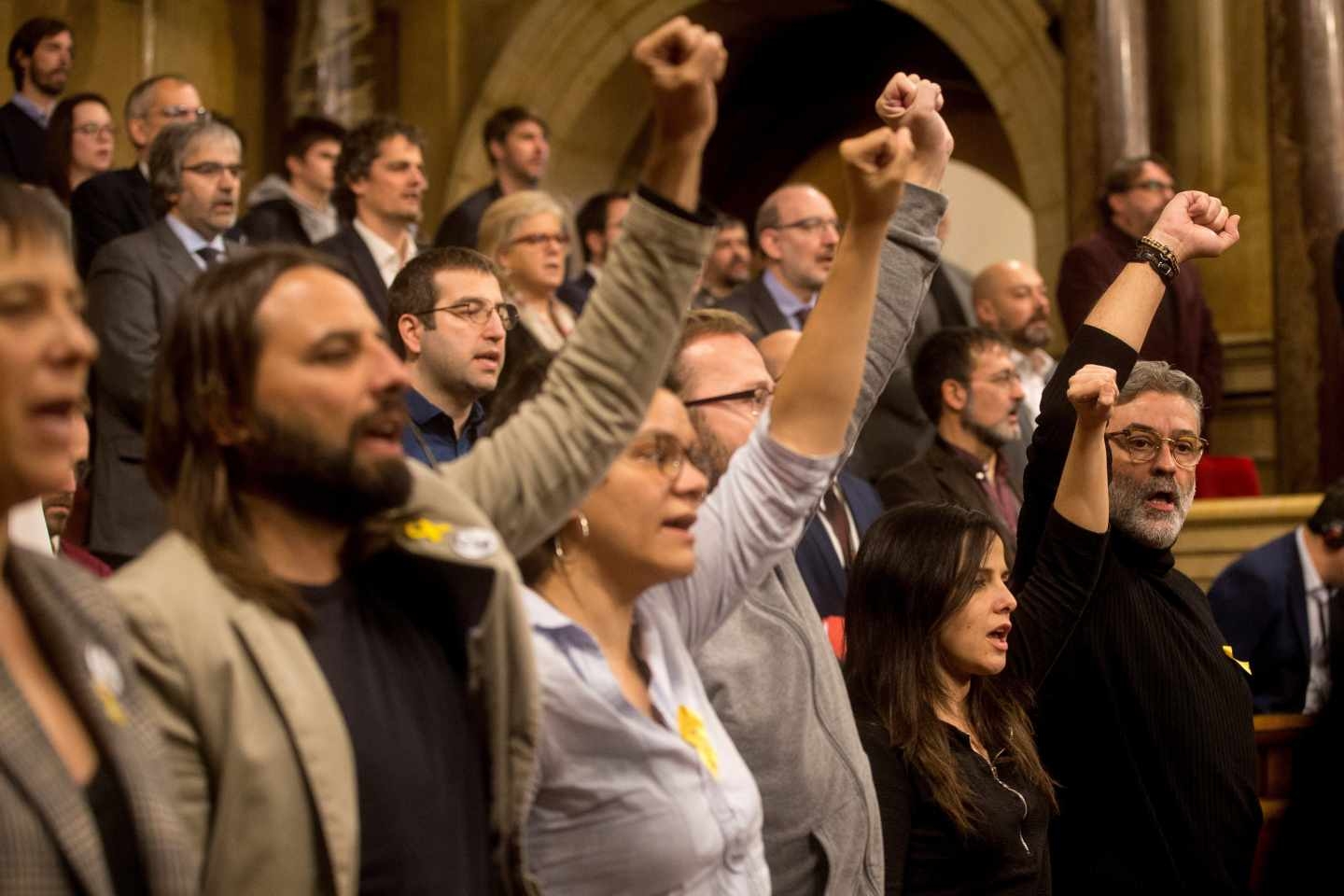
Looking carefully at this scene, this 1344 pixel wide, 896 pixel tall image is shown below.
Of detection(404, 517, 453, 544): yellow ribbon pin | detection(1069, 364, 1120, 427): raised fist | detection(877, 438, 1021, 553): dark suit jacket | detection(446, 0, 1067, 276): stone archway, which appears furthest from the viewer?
detection(446, 0, 1067, 276): stone archway

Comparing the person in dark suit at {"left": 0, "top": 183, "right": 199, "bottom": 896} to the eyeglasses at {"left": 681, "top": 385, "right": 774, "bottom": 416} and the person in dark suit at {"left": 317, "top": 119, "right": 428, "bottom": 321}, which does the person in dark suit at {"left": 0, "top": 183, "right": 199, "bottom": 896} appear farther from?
the person in dark suit at {"left": 317, "top": 119, "right": 428, "bottom": 321}

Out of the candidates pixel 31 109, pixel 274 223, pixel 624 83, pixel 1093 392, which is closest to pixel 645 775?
pixel 1093 392

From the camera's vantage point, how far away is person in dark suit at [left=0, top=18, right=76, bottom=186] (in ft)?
20.8

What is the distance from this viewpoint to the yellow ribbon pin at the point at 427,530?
180 cm

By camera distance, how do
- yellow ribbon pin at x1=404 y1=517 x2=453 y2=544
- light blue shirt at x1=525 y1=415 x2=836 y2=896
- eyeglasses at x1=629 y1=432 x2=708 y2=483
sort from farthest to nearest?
eyeglasses at x1=629 y1=432 x2=708 y2=483 → light blue shirt at x1=525 y1=415 x2=836 y2=896 → yellow ribbon pin at x1=404 y1=517 x2=453 y2=544

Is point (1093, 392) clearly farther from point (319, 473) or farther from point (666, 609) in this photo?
point (319, 473)

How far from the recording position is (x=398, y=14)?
30.9 ft

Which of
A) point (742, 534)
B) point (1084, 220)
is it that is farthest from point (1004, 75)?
point (742, 534)

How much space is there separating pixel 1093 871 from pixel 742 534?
47.7 inches

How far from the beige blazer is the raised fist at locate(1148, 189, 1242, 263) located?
4.83 feet

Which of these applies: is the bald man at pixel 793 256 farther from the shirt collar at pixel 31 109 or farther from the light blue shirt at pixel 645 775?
the light blue shirt at pixel 645 775

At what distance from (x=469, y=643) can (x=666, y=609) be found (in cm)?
49

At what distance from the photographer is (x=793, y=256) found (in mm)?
5832

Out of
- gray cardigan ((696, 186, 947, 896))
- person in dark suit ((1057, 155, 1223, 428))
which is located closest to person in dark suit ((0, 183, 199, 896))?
gray cardigan ((696, 186, 947, 896))
